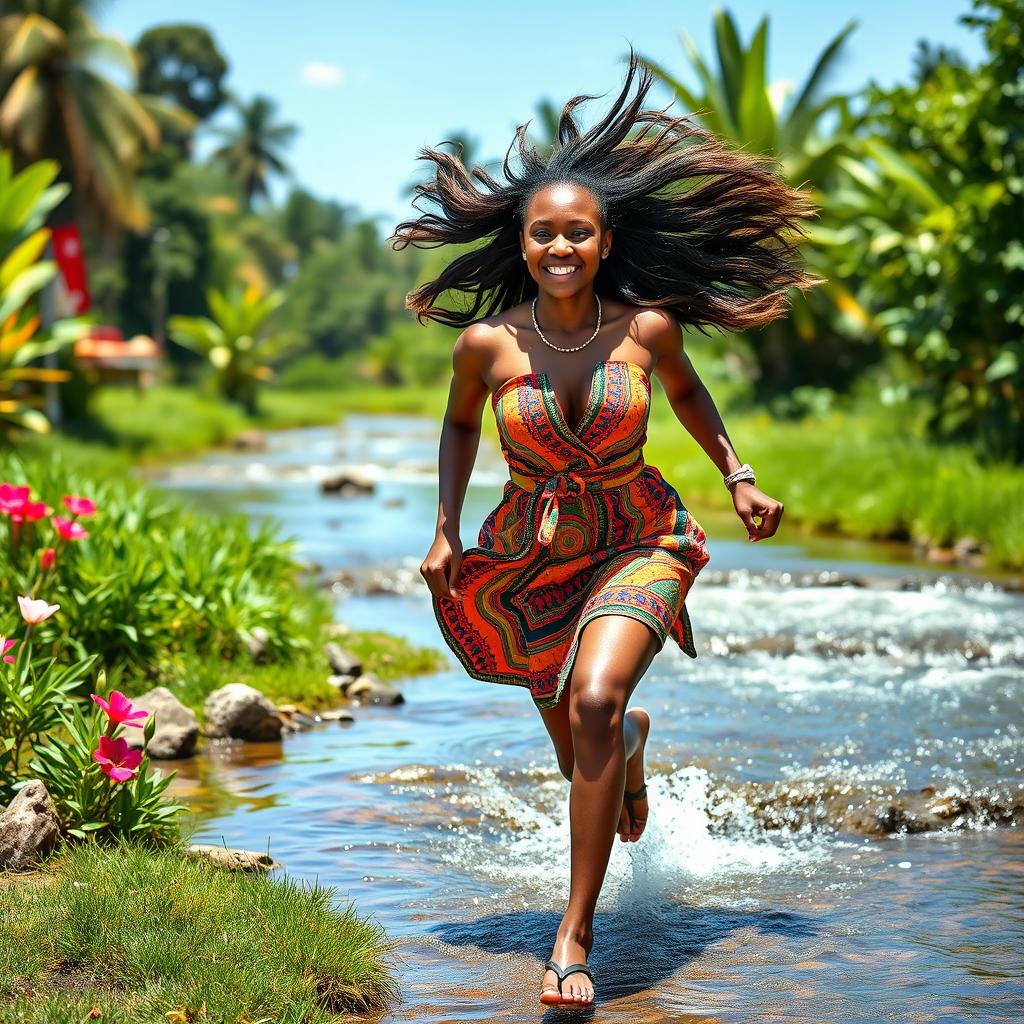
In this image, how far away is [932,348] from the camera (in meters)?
17.6

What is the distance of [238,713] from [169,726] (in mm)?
479

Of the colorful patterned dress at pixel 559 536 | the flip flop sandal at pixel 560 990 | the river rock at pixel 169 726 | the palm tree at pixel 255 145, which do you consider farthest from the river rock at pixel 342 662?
the palm tree at pixel 255 145

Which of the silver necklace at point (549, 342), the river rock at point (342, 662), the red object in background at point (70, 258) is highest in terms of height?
the red object in background at point (70, 258)

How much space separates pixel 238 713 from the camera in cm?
723

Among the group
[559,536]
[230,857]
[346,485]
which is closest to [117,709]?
[230,857]

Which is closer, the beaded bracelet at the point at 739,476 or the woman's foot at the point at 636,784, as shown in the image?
the beaded bracelet at the point at 739,476

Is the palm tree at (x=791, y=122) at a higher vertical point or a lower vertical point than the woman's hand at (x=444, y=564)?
Answer: higher

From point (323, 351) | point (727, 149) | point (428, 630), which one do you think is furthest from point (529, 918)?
point (323, 351)

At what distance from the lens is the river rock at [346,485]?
23.0m

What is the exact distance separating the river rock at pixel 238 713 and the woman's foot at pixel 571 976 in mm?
3312

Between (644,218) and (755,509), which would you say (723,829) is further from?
(644,218)

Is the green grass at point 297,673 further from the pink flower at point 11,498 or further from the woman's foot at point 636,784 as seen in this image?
the woman's foot at point 636,784

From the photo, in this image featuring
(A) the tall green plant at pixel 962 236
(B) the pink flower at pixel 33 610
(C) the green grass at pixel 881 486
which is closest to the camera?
(B) the pink flower at pixel 33 610

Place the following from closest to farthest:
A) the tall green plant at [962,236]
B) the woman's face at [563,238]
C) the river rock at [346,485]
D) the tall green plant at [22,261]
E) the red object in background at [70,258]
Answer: the woman's face at [563,238], the tall green plant at [962,236], the tall green plant at [22,261], the river rock at [346,485], the red object in background at [70,258]
